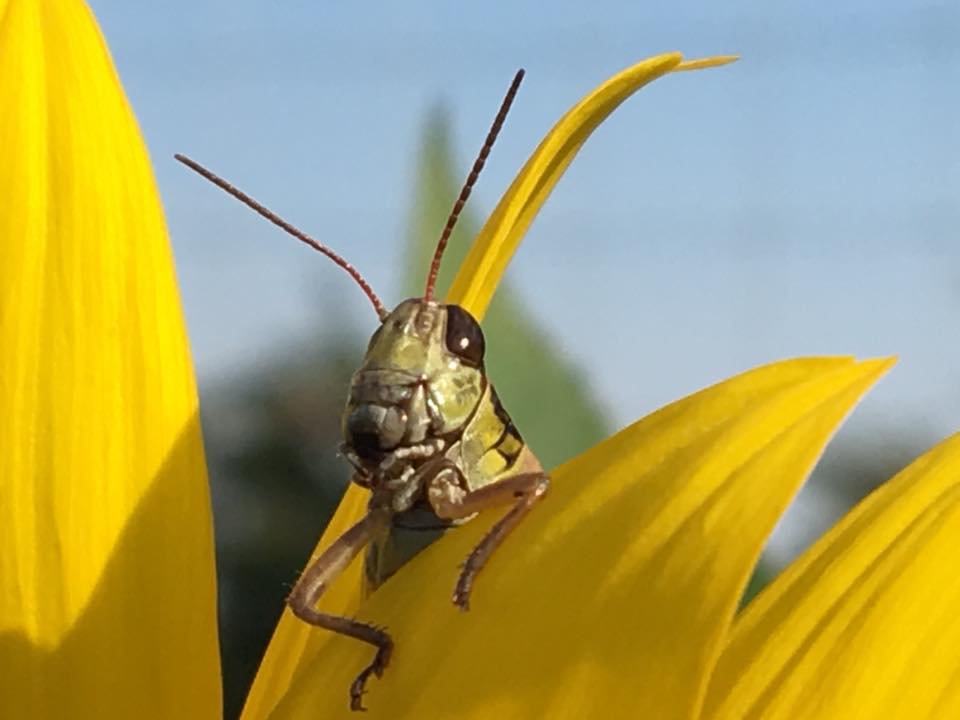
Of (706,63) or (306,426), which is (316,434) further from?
(706,63)

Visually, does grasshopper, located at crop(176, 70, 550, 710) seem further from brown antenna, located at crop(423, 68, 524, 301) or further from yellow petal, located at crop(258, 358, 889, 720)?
yellow petal, located at crop(258, 358, 889, 720)

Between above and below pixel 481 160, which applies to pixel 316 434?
below

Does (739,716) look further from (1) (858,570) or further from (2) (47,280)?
(2) (47,280)

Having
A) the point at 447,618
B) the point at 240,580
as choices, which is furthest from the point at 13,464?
the point at 240,580

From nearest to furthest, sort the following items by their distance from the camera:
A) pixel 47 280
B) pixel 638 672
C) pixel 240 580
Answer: pixel 638 672
pixel 47 280
pixel 240 580

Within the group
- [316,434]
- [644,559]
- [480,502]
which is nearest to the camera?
[644,559]

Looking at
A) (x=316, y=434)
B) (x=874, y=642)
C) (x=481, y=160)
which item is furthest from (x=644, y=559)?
(x=316, y=434)
